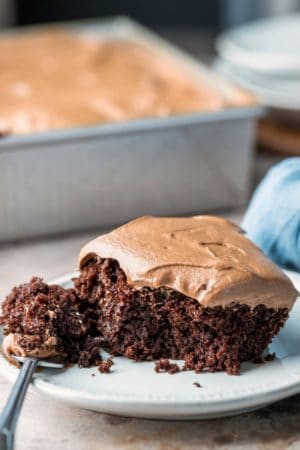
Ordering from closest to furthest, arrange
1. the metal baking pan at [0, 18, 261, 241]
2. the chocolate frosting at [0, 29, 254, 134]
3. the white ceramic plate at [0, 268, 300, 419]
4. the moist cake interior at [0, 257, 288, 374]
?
1. the white ceramic plate at [0, 268, 300, 419]
2. the moist cake interior at [0, 257, 288, 374]
3. the metal baking pan at [0, 18, 261, 241]
4. the chocolate frosting at [0, 29, 254, 134]

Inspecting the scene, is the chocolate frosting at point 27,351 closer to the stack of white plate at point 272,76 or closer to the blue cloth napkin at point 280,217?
the blue cloth napkin at point 280,217

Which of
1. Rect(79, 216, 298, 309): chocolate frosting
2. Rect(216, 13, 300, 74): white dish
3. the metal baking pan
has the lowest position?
the metal baking pan

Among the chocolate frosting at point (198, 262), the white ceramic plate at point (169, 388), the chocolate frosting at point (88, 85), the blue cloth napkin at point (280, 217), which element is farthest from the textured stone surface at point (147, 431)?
the chocolate frosting at point (88, 85)

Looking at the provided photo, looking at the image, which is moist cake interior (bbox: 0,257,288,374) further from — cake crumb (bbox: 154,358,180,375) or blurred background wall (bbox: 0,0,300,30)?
blurred background wall (bbox: 0,0,300,30)

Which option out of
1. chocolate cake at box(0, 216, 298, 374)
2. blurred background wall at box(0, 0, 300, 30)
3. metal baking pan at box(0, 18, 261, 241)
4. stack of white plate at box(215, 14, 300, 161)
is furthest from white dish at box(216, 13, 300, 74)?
blurred background wall at box(0, 0, 300, 30)

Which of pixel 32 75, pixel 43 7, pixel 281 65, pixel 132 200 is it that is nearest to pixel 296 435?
pixel 132 200

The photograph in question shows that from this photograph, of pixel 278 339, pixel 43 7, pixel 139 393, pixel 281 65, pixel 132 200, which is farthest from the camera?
pixel 43 7

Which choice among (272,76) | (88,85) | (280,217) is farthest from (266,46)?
(280,217)

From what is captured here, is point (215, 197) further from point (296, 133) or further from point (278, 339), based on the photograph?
point (278, 339)
